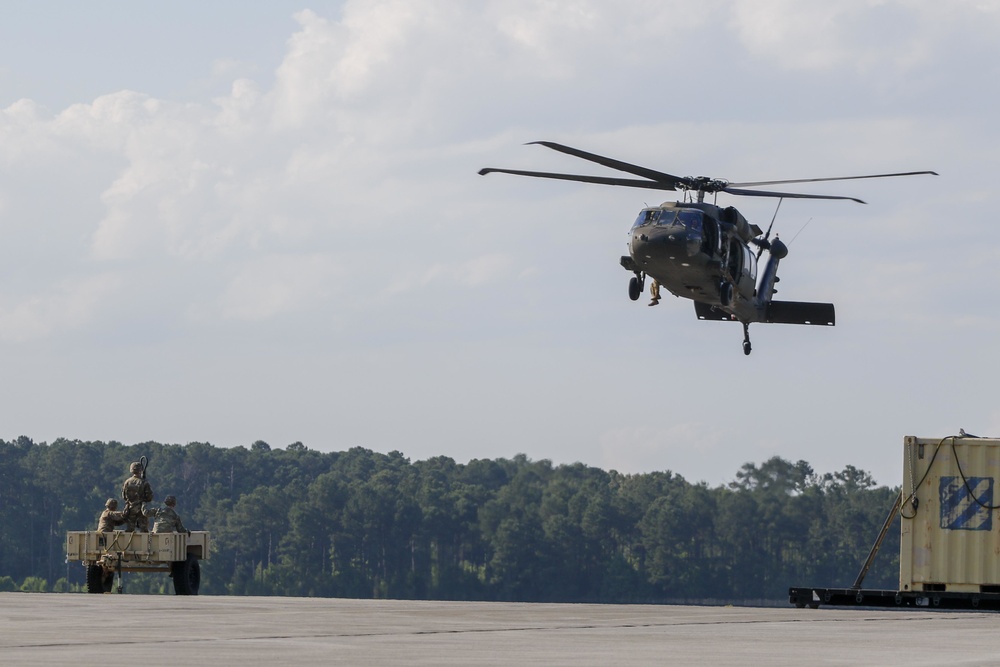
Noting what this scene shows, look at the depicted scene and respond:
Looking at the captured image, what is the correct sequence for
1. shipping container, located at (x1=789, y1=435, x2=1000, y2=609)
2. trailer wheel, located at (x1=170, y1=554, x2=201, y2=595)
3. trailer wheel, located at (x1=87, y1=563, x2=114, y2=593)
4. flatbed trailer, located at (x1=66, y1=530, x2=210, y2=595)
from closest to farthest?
1. shipping container, located at (x1=789, y1=435, x2=1000, y2=609)
2. flatbed trailer, located at (x1=66, y1=530, x2=210, y2=595)
3. trailer wheel, located at (x1=170, y1=554, x2=201, y2=595)
4. trailer wheel, located at (x1=87, y1=563, x2=114, y2=593)

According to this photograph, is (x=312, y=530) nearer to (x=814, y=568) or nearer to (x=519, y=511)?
(x=519, y=511)

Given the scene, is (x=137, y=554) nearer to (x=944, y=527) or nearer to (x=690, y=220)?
(x=944, y=527)

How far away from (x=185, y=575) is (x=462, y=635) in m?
14.5

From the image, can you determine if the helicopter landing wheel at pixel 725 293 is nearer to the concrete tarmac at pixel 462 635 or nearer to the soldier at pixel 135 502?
the soldier at pixel 135 502

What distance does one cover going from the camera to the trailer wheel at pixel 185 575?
3058 centimetres

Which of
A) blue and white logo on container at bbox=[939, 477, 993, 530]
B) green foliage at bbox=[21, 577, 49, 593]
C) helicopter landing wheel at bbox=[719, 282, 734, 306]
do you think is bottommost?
green foliage at bbox=[21, 577, 49, 593]

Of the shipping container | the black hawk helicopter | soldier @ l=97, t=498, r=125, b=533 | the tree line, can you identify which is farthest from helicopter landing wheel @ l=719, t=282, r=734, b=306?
the tree line

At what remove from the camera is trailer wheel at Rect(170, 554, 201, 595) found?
100ft

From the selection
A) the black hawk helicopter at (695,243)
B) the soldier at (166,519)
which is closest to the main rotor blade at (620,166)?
the black hawk helicopter at (695,243)

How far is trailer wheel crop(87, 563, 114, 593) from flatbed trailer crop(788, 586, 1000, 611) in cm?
1211

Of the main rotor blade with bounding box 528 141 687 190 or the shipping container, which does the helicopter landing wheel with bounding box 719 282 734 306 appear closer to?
the main rotor blade with bounding box 528 141 687 190

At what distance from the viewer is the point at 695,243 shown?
38281mm

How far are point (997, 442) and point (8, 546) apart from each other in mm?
180430

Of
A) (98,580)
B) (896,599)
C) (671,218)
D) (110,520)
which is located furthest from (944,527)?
(98,580)
